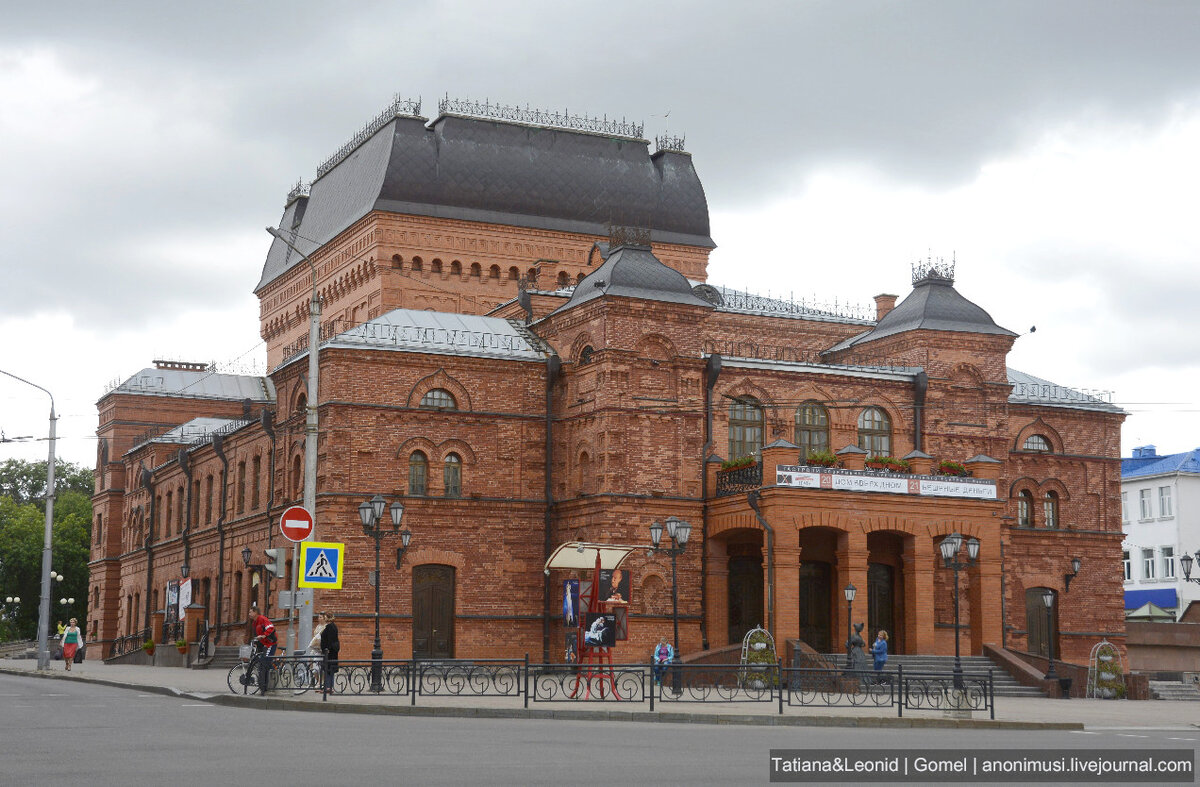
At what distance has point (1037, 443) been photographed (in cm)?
5016

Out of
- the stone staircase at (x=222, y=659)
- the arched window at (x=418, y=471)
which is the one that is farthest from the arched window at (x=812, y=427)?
the stone staircase at (x=222, y=659)

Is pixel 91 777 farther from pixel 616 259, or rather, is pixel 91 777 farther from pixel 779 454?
pixel 616 259

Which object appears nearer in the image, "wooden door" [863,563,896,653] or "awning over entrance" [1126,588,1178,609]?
"wooden door" [863,563,896,653]

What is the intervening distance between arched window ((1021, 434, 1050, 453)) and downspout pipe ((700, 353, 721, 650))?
1187cm

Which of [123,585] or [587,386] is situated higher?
[587,386]

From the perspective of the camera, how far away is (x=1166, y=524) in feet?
261

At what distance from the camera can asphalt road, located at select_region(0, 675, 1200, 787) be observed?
1461 cm

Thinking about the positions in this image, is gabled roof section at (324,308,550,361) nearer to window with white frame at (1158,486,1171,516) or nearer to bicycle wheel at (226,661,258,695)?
bicycle wheel at (226,661,258,695)

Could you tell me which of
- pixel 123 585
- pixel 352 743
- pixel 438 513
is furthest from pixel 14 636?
pixel 352 743

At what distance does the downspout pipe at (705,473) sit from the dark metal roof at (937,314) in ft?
23.4

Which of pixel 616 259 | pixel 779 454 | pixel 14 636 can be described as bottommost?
pixel 14 636

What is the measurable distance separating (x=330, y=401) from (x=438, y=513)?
4.26 metres

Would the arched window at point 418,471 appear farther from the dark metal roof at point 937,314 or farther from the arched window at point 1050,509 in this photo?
the arched window at point 1050,509

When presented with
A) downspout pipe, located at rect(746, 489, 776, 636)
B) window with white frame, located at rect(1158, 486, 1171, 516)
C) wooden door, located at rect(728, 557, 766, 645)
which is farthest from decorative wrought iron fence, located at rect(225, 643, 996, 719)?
window with white frame, located at rect(1158, 486, 1171, 516)
